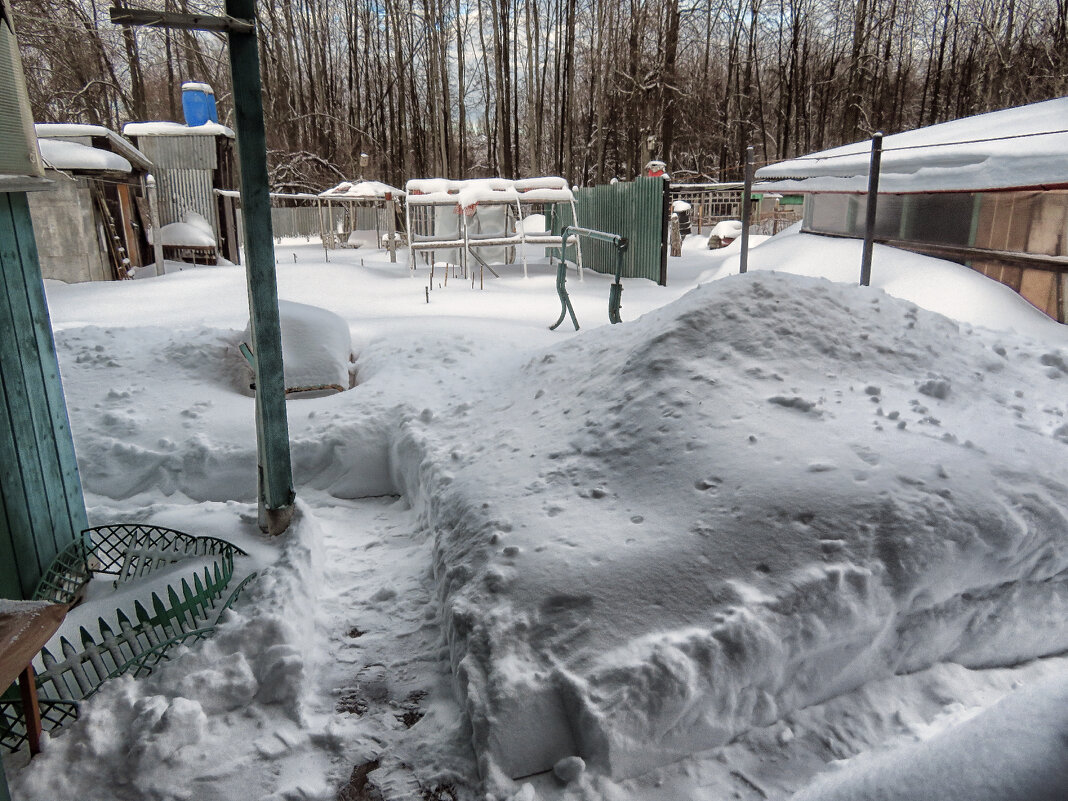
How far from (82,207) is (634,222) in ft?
31.3

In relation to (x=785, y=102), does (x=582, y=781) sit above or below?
below

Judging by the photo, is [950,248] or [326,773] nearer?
[326,773]

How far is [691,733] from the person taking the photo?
2193mm

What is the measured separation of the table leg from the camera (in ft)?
6.64

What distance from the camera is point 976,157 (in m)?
8.18

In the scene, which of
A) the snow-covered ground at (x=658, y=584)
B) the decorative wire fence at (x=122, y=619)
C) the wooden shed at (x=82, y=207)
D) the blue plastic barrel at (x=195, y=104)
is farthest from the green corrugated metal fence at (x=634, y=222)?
the decorative wire fence at (x=122, y=619)

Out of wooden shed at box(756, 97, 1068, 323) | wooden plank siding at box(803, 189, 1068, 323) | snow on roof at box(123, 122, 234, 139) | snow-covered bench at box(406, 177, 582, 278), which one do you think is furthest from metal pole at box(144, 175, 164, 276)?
wooden plank siding at box(803, 189, 1068, 323)

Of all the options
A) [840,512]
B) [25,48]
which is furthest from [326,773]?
[25,48]

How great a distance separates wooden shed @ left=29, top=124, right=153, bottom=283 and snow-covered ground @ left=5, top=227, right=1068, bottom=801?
8990 mm

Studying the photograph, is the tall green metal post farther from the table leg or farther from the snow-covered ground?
the table leg

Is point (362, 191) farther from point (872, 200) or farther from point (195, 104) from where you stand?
point (872, 200)

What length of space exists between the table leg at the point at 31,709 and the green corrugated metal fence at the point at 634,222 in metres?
10.2

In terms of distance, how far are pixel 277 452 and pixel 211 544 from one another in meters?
0.49

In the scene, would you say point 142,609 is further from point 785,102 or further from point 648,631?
point 785,102
